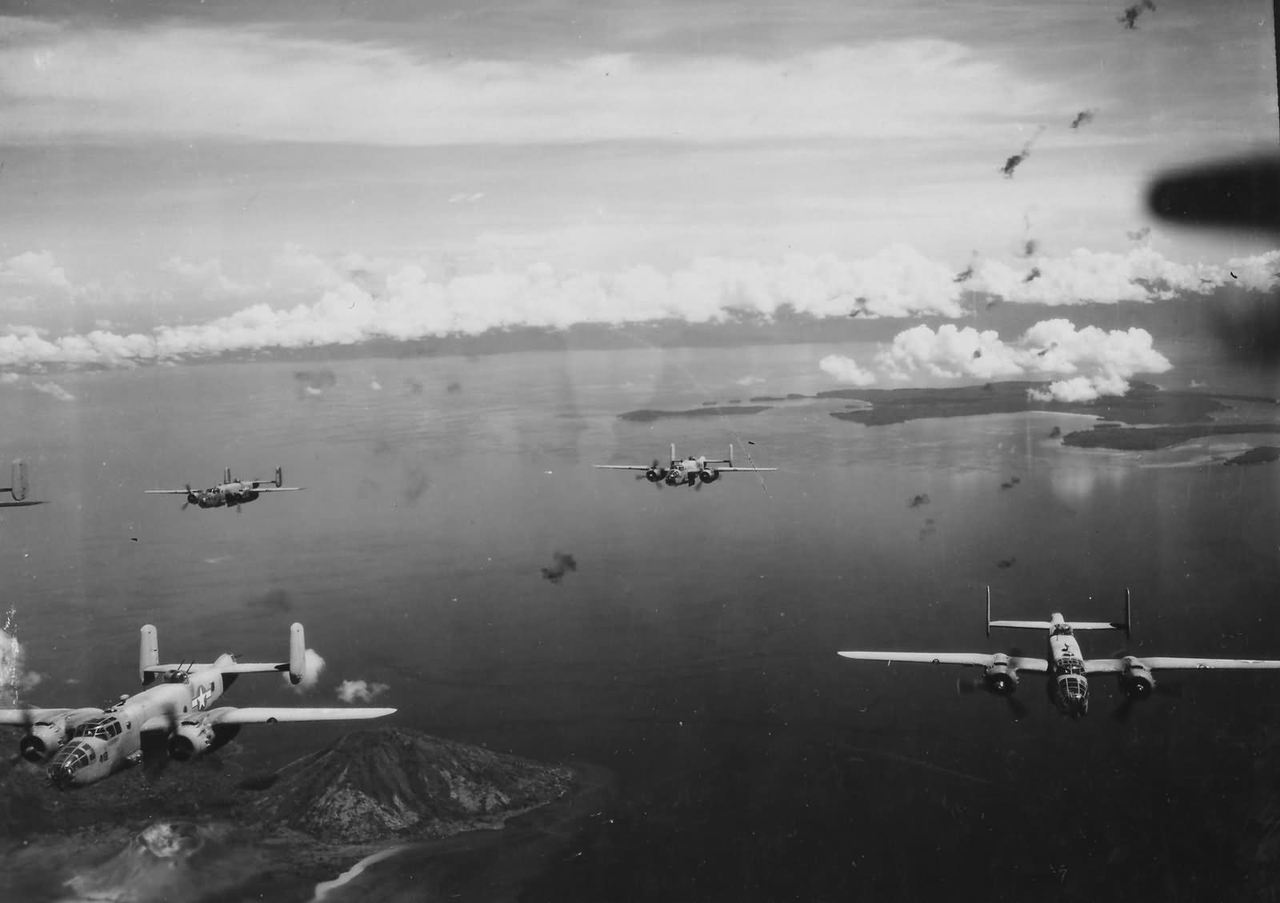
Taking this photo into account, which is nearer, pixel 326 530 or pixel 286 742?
pixel 326 530

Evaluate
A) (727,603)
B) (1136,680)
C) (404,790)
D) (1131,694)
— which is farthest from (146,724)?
(404,790)

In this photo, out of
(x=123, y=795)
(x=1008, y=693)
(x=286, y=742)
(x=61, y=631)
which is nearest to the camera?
(x=1008, y=693)

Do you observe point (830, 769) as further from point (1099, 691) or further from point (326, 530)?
point (326, 530)

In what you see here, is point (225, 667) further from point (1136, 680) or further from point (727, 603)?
point (727, 603)

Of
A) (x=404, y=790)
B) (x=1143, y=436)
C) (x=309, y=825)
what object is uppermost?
(x=1143, y=436)

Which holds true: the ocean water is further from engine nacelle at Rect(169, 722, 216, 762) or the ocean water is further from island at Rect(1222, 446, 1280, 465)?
engine nacelle at Rect(169, 722, 216, 762)

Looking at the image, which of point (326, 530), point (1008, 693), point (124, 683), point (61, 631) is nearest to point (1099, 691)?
point (1008, 693)
